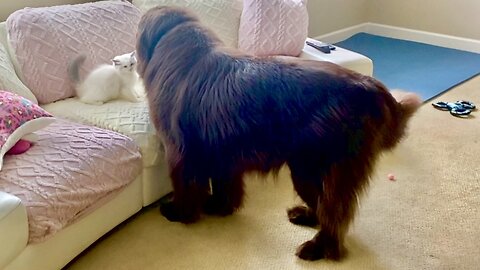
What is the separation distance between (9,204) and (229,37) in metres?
1.59

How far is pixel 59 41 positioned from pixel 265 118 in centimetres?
107

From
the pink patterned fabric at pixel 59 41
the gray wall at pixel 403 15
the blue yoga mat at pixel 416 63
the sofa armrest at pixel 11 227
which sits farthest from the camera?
the gray wall at pixel 403 15

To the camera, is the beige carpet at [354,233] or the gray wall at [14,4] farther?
the gray wall at [14,4]

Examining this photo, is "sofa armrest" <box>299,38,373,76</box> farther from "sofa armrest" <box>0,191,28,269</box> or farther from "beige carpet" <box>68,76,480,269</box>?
"sofa armrest" <box>0,191,28,269</box>

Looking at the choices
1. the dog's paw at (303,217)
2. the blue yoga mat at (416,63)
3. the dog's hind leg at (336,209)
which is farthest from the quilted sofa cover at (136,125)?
the blue yoga mat at (416,63)

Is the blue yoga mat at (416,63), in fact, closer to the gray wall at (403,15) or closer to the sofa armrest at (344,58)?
the gray wall at (403,15)

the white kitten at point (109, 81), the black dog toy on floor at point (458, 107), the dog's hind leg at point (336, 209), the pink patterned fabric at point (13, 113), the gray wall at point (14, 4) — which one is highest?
the gray wall at point (14, 4)

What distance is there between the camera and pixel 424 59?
4.44 meters

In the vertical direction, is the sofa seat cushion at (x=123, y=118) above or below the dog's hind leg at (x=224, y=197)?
above

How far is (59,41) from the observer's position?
7.82 ft

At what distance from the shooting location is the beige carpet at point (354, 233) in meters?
2.00

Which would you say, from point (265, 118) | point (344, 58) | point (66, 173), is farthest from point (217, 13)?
point (66, 173)

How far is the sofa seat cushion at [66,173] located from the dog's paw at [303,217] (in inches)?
25.7

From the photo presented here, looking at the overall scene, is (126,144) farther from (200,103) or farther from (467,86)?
(467,86)
